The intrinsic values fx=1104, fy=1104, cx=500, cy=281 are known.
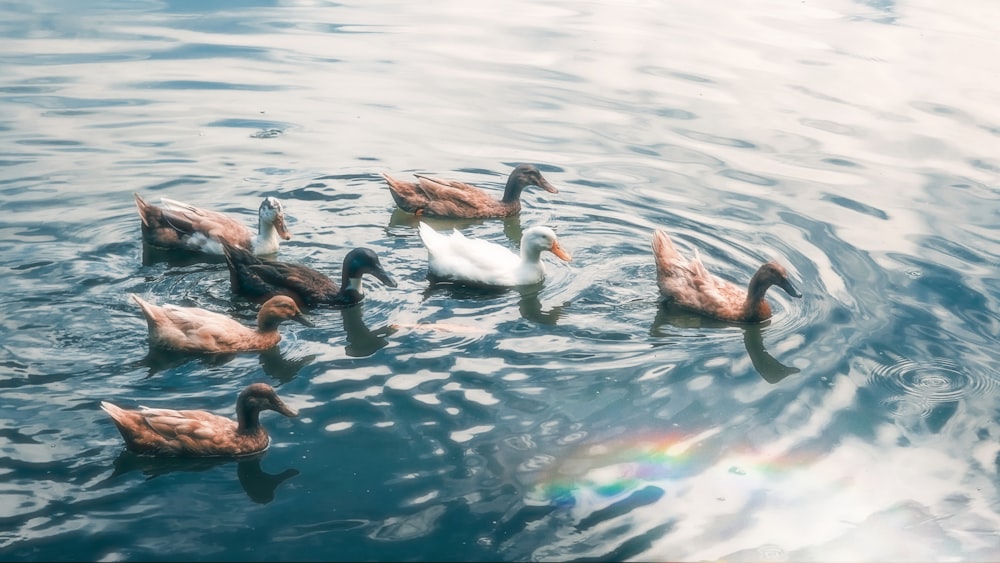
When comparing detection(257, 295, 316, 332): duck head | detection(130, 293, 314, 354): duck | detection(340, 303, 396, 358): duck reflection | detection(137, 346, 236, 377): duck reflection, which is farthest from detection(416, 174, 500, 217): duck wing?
detection(137, 346, 236, 377): duck reflection

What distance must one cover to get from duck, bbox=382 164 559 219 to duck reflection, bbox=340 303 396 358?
2.66m

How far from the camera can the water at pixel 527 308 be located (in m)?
6.96

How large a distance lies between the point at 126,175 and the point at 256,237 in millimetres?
2672

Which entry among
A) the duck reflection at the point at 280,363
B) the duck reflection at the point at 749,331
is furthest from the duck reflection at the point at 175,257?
the duck reflection at the point at 749,331

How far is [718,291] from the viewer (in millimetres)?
9977

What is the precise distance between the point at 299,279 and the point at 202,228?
4.64ft

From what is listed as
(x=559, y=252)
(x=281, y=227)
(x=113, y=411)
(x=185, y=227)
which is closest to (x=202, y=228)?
(x=185, y=227)

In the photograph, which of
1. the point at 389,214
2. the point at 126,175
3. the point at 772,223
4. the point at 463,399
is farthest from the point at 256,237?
the point at 772,223

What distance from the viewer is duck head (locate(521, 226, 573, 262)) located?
1060cm

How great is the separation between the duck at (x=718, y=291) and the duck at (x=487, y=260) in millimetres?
1193

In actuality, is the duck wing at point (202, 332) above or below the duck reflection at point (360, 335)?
above

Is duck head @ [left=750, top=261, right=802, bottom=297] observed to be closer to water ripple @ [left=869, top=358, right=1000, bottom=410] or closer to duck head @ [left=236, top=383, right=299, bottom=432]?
water ripple @ [left=869, top=358, right=1000, bottom=410]

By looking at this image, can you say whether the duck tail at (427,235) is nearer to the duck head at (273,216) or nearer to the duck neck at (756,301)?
the duck head at (273,216)

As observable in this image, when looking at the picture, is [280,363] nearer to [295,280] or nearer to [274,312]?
[274,312]
